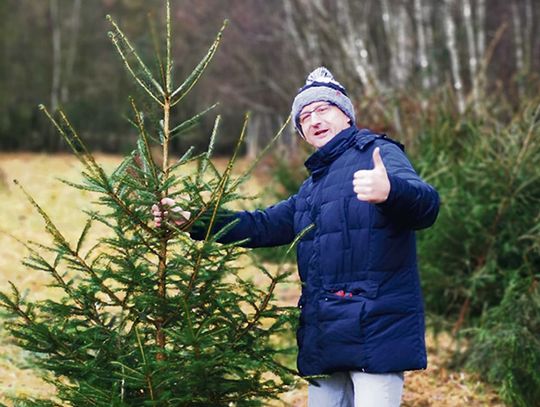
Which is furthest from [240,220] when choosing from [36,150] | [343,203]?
[36,150]

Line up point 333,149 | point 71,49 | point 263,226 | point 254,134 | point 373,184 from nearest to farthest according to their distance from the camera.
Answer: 1. point 373,184
2. point 333,149
3. point 263,226
4. point 254,134
5. point 71,49

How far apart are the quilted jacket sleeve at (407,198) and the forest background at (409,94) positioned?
0.92m

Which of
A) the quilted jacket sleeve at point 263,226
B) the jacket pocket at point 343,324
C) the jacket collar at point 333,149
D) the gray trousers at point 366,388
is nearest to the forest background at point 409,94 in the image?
the quilted jacket sleeve at point 263,226

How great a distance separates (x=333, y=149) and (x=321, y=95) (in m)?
0.21

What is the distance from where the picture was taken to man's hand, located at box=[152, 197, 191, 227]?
260 cm

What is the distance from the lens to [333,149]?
2.73 meters

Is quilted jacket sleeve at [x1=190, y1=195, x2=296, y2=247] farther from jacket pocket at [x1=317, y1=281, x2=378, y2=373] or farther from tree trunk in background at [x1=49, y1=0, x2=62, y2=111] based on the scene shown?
tree trunk in background at [x1=49, y1=0, x2=62, y2=111]

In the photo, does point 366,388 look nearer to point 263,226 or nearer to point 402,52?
point 263,226

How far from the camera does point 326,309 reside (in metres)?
2.58

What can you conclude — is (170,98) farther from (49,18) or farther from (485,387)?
(49,18)

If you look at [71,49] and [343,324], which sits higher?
[71,49]

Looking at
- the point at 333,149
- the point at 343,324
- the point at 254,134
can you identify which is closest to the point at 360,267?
the point at 343,324

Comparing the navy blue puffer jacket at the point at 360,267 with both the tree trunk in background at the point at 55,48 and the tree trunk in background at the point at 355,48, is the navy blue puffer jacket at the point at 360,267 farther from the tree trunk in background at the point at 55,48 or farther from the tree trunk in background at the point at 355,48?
the tree trunk in background at the point at 55,48

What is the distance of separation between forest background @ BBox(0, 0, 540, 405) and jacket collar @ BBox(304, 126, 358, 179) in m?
0.76
